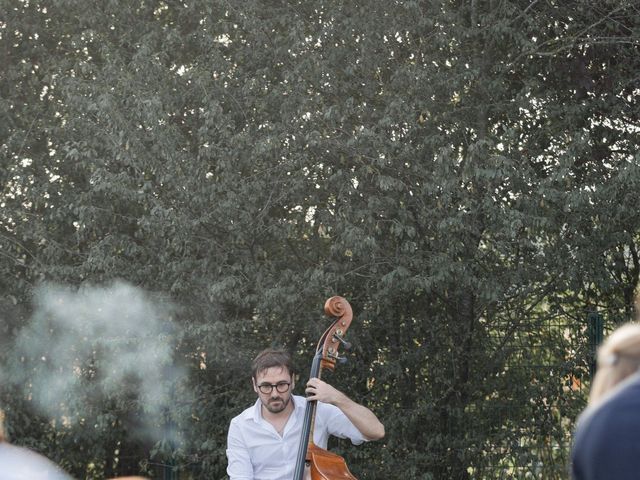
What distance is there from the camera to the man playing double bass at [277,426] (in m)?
4.32

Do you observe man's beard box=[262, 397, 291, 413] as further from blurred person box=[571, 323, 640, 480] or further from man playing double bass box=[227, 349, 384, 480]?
blurred person box=[571, 323, 640, 480]

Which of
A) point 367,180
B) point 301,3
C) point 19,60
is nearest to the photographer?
point 367,180

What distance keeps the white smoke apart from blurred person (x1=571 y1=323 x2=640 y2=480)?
5.13 m

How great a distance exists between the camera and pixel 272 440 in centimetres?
444

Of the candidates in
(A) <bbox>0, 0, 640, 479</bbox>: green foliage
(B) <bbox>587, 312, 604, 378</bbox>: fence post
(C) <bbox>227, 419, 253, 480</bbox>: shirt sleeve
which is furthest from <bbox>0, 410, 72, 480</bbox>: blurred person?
(B) <bbox>587, 312, 604, 378</bbox>: fence post

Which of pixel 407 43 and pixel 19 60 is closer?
pixel 407 43

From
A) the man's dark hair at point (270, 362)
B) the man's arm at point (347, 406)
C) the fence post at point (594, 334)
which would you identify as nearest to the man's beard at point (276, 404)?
the man's dark hair at point (270, 362)

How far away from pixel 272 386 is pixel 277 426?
20cm

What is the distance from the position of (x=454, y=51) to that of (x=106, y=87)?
2119 millimetres

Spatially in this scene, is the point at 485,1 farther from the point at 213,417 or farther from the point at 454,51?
the point at 213,417

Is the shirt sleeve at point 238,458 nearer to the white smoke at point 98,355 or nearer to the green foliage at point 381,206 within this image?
the green foliage at point 381,206

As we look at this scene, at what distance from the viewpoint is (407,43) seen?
264 inches

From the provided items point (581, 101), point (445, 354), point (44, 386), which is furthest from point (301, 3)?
point (44, 386)

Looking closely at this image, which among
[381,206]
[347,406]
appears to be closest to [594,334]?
[381,206]
